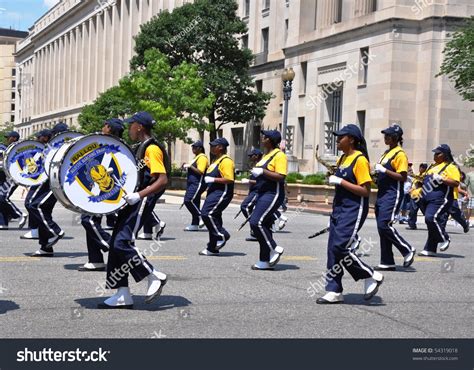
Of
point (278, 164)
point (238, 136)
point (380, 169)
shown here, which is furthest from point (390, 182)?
point (238, 136)

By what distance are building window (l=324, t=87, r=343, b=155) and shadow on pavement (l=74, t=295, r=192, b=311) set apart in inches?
1441

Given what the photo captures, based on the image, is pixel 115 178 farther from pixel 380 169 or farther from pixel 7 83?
pixel 7 83

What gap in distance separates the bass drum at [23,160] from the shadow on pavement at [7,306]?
241 inches

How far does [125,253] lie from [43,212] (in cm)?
449

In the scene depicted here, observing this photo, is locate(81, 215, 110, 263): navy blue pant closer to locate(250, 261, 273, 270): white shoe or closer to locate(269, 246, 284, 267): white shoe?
locate(250, 261, 273, 270): white shoe

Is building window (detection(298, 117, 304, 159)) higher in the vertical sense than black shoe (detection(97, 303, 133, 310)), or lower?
higher

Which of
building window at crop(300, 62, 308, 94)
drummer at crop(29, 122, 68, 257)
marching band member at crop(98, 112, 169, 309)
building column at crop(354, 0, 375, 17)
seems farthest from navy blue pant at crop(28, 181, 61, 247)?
building window at crop(300, 62, 308, 94)

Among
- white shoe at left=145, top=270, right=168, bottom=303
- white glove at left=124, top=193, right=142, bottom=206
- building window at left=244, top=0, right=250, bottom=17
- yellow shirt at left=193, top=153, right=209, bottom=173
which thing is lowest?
white shoe at left=145, top=270, right=168, bottom=303

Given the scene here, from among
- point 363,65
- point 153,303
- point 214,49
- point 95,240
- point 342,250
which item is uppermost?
point 214,49

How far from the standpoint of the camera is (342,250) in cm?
818

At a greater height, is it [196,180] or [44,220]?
[196,180]

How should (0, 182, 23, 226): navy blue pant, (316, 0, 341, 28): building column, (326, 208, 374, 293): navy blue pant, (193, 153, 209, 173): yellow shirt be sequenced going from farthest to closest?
(316, 0, 341, 28): building column, (193, 153, 209, 173): yellow shirt, (0, 182, 23, 226): navy blue pant, (326, 208, 374, 293): navy blue pant

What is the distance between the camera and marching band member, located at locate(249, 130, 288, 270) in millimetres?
10750
